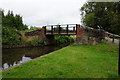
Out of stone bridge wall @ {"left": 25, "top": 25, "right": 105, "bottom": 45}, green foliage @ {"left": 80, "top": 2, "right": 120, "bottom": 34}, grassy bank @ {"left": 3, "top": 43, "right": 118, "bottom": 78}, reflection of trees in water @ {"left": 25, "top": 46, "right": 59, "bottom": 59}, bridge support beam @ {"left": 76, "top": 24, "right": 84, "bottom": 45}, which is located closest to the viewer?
grassy bank @ {"left": 3, "top": 43, "right": 118, "bottom": 78}

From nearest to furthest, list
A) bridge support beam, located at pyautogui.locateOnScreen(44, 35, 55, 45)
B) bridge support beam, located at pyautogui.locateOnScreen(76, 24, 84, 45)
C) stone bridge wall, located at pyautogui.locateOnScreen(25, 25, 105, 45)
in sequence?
1. stone bridge wall, located at pyautogui.locateOnScreen(25, 25, 105, 45)
2. bridge support beam, located at pyautogui.locateOnScreen(76, 24, 84, 45)
3. bridge support beam, located at pyautogui.locateOnScreen(44, 35, 55, 45)

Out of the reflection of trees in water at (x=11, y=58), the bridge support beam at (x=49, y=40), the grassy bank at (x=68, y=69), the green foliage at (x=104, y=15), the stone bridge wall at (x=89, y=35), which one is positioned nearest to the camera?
the grassy bank at (x=68, y=69)

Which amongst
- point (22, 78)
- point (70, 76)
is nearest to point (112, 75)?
point (70, 76)

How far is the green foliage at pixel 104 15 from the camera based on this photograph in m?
8.30

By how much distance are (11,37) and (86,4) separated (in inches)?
871

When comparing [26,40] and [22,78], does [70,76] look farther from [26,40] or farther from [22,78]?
[26,40]

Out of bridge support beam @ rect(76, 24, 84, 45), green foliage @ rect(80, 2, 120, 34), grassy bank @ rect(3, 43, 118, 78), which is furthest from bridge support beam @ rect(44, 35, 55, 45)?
grassy bank @ rect(3, 43, 118, 78)

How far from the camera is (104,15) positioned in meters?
20.0

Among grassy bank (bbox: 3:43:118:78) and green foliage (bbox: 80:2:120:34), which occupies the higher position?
green foliage (bbox: 80:2:120:34)

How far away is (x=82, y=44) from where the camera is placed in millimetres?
11945

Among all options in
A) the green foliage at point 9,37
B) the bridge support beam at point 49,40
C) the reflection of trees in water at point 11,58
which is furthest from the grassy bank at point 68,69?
the bridge support beam at point 49,40

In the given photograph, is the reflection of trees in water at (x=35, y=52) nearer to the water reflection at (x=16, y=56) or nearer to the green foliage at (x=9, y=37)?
the water reflection at (x=16, y=56)

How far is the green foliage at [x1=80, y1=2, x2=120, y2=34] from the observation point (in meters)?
8.30

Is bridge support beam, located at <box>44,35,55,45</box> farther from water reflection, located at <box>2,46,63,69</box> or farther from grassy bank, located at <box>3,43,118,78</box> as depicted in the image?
grassy bank, located at <box>3,43,118,78</box>
